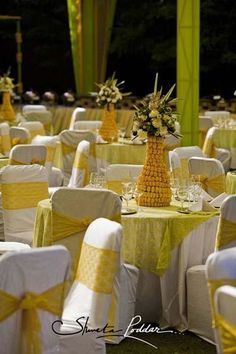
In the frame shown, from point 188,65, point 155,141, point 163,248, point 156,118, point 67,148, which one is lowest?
point 163,248

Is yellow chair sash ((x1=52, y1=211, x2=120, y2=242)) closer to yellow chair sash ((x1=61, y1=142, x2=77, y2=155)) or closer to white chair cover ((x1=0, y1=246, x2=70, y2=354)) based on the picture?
white chair cover ((x1=0, y1=246, x2=70, y2=354))

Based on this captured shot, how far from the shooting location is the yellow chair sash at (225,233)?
17.3ft

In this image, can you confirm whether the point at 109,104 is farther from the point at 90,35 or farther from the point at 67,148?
the point at 90,35

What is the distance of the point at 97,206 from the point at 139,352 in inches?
35.7

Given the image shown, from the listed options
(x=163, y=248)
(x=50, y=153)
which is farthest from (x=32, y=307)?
(x=50, y=153)

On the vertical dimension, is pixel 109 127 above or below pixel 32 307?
above

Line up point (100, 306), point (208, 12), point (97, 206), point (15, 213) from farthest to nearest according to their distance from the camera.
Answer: point (208, 12), point (15, 213), point (97, 206), point (100, 306)

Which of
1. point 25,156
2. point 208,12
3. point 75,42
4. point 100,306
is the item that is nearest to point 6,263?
point 100,306

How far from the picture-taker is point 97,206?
5.25 metres

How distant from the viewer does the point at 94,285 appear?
4152mm

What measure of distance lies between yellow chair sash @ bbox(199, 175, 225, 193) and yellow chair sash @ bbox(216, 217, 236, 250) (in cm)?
162

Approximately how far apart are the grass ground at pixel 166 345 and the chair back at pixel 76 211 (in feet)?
1.82

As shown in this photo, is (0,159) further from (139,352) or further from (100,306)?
(100,306)

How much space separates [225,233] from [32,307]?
196cm
